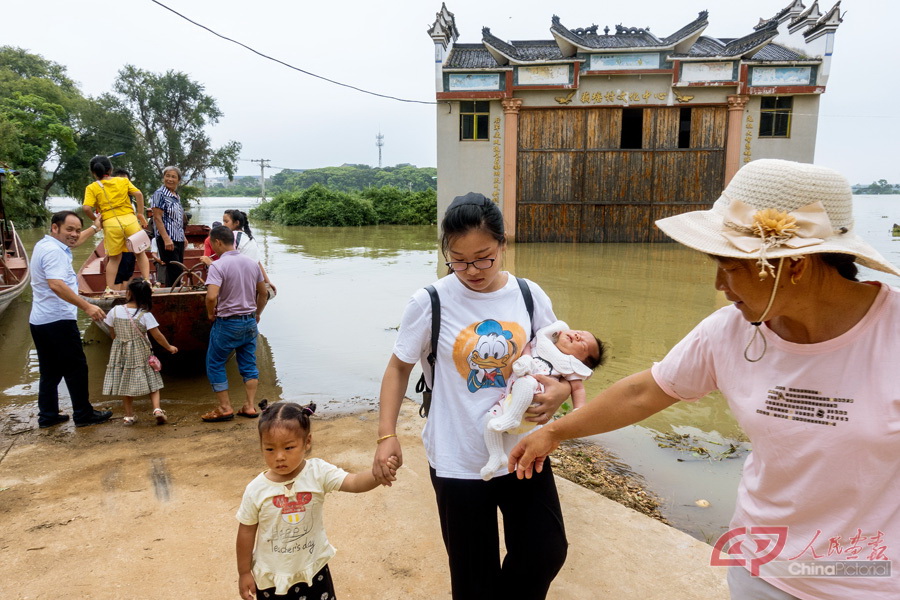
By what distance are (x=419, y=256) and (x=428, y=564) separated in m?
14.4

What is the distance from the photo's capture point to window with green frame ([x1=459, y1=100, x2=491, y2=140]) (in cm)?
1783

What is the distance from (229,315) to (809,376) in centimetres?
451

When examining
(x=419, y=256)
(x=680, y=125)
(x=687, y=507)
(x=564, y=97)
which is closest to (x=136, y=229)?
(x=687, y=507)

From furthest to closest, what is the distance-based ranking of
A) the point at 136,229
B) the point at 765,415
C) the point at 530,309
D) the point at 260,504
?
1. the point at 136,229
2. the point at 530,309
3. the point at 260,504
4. the point at 765,415

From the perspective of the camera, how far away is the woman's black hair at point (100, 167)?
6797 mm

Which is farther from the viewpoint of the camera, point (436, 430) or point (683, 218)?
point (436, 430)

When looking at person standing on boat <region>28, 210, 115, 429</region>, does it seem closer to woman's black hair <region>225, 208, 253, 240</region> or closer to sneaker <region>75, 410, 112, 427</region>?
sneaker <region>75, 410, 112, 427</region>

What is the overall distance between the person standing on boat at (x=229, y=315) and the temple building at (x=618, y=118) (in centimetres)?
1338

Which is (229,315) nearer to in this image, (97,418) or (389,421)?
(97,418)

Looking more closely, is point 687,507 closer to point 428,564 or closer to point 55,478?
point 428,564

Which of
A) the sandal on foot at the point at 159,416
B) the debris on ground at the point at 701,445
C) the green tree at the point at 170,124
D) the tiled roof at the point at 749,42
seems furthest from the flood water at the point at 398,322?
the green tree at the point at 170,124

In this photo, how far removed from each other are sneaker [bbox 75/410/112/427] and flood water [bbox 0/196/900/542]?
527 millimetres

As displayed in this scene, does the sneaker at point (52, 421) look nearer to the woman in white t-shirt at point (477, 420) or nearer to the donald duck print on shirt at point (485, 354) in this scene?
the woman in white t-shirt at point (477, 420)

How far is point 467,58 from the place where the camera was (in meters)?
18.7
